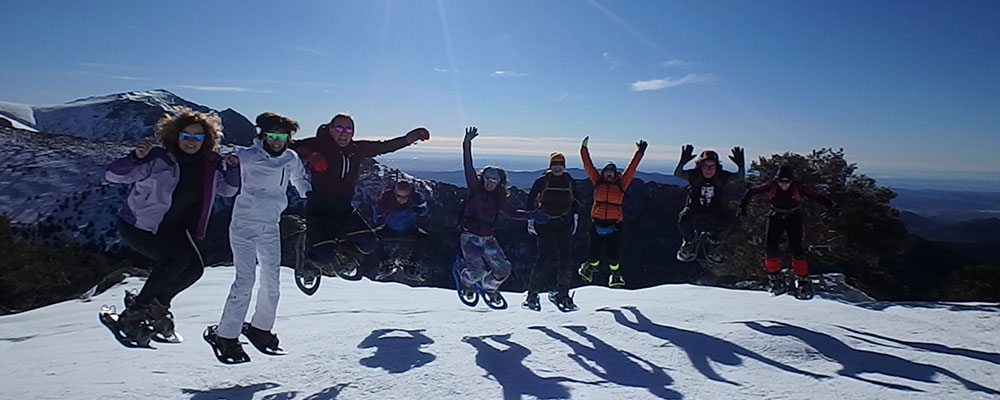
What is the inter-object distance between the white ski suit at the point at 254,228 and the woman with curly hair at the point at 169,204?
16 cm

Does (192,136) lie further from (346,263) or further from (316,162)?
(346,263)

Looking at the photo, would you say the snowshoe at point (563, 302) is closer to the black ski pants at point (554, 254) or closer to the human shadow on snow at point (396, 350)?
the black ski pants at point (554, 254)

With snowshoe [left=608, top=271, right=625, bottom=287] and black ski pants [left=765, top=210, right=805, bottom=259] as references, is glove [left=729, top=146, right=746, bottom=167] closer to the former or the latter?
black ski pants [left=765, top=210, right=805, bottom=259]

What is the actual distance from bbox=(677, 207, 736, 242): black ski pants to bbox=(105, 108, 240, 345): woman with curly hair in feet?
24.4

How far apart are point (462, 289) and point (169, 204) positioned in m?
5.15

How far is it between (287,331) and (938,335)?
9.48 m

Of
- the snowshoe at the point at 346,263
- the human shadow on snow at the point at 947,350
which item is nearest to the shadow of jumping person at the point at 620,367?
the snowshoe at the point at 346,263

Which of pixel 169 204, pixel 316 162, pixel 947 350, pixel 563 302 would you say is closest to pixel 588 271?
pixel 563 302

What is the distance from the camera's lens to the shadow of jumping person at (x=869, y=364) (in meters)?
5.80

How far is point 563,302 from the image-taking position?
382 inches

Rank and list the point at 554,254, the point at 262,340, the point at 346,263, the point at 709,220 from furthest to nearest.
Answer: the point at 709,220
the point at 554,254
the point at 346,263
the point at 262,340

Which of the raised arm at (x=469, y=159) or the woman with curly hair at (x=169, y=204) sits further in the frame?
the raised arm at (x=469, y=159)

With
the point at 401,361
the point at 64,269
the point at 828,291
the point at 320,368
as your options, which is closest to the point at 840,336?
the point at 401,361

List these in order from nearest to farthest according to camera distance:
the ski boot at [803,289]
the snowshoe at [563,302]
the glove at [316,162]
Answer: the glove at [316,162]
the snowshoe at [563,302]
the ski boot at [803,289]
